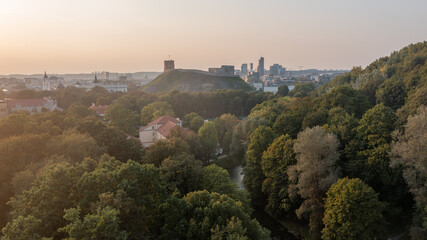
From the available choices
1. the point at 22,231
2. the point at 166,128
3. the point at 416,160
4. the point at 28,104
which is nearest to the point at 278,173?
the point at 416,160

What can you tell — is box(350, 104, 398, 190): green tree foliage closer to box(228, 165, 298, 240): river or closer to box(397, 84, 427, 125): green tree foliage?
box(397, 84, 427, 125): green tree foliage

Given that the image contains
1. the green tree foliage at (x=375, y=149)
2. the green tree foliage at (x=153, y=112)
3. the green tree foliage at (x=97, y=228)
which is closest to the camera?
the green tree foliage at (x=97, y=228)

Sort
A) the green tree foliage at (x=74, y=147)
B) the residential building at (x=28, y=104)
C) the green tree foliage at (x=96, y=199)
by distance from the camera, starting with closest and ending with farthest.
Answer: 1. the green tree foliage at (x=96, y=199)
2. the green tree foliage at (x=74, y=147)
3. the residential building at (x=28, y=104)

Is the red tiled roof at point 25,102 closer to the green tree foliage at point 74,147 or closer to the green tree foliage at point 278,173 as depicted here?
the green tree foliage at point 74,147

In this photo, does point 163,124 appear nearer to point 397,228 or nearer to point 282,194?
point 282,194

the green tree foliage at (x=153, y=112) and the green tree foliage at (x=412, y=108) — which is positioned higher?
the green tree foliage at (x=412, y=108)

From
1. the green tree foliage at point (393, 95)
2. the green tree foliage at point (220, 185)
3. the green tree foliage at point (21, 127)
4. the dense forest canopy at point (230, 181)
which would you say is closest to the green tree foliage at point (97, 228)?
the dense forest canopy at point (230, 181)
